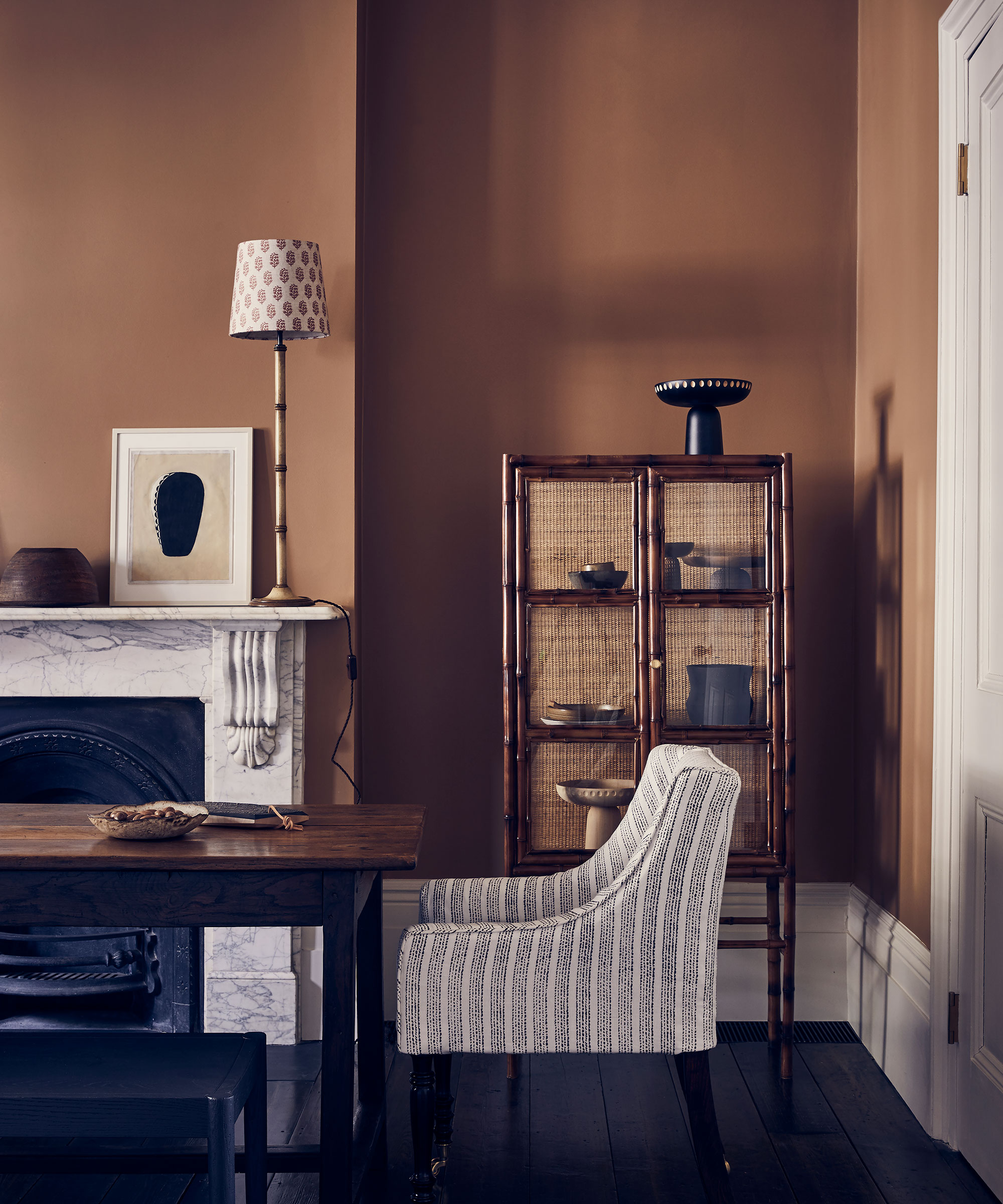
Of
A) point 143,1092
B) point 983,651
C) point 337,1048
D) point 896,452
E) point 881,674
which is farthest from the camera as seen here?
point 881,674

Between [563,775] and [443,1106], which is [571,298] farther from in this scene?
[443,1106]

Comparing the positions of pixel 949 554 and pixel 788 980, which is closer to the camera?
pixel 949 554

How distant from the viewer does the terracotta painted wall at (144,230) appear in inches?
119

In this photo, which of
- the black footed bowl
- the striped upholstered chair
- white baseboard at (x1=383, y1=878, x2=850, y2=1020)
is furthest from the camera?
white baseboard at (x1=383, y1=878, x2=850, y2=1020)

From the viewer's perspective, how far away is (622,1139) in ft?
7.89

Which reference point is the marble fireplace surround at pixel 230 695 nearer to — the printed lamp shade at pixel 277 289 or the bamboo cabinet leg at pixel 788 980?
the printed lamp shade at pixel 277 289

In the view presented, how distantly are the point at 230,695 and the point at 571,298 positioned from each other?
1.64 meters

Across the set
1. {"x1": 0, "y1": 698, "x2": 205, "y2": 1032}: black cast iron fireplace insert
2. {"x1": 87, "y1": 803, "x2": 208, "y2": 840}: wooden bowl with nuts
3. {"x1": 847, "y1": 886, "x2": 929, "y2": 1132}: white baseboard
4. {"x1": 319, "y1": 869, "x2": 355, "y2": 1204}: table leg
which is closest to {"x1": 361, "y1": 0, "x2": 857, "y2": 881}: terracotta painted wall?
{"x1": 847, "y1": 886, "x2": 929, "y2": 1132}: white baseboard

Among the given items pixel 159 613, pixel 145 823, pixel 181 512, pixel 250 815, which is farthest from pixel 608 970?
pixel 181 512

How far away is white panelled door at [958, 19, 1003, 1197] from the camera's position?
221cm

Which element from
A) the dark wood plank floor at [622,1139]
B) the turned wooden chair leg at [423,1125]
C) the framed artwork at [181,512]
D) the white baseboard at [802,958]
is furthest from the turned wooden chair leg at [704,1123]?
the framed artwork at [181,512]

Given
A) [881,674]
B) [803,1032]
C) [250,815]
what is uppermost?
[881,674]

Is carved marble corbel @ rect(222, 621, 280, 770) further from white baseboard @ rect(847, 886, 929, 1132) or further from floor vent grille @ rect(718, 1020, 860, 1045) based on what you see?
white baseboard @ rect(847, 886, 929, 1132)

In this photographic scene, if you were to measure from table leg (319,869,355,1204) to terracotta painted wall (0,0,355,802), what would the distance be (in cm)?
123
